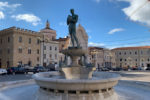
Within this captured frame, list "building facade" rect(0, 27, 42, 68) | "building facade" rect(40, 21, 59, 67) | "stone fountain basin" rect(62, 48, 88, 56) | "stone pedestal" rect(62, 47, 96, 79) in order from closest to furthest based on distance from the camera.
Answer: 1. "stone pedestal" rect(62, 47, 96, 79)
2. "stone fountain basin" rect(62, 48, 88, 56)
3. "building facade" rect(0, 27, 42, 68)
4. "building facade" rect(40, 21, 59, 67)

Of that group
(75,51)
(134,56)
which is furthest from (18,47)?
(134,56)

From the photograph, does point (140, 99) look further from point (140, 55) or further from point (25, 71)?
point (140, 55)

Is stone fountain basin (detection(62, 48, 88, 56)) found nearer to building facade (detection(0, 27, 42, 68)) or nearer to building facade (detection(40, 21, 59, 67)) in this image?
building facade (detection(0, 27, 42, 68))

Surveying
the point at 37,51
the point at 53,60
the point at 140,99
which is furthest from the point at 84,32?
the point at 140,99

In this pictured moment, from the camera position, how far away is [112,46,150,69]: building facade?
8106 cm

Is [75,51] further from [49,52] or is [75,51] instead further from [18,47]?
[49,52]

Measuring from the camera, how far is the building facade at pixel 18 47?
143ft

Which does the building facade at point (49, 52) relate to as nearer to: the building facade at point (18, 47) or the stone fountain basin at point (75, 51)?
the building facade at point (18, 47)

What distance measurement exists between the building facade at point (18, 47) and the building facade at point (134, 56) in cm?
5350

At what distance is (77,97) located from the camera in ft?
20.0

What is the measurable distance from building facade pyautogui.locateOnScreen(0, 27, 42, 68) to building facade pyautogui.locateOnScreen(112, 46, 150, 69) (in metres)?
53.5

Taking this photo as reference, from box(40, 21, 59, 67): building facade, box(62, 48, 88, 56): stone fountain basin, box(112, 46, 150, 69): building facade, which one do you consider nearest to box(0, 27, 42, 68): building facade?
box(40, 21, 59, 67): building facade

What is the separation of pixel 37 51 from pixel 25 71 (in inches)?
700

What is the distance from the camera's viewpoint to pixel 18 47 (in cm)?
4438
